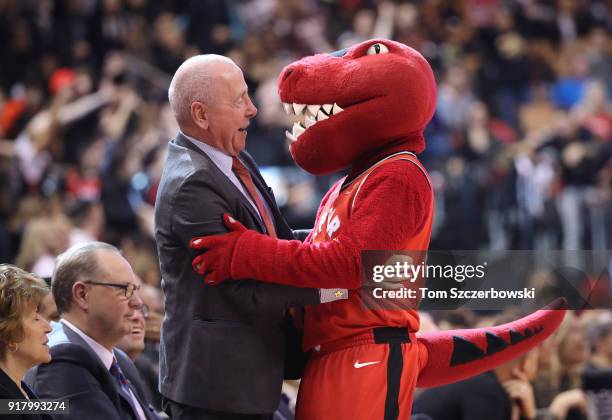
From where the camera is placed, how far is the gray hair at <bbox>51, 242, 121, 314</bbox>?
369 cm

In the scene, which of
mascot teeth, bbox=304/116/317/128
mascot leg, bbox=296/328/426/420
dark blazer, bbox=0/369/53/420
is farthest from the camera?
mascot teeth, bbox=304/116/317/128

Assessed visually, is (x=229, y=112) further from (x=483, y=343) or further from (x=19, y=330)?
(x=483, y=343)

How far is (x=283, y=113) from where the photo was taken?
1039cm

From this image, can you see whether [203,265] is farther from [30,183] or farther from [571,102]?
[571,102]

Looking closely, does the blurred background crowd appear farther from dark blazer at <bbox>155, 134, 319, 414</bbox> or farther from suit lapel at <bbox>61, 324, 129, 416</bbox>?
dark blazer at <bbox>155, 134, 319, 414</bbox>

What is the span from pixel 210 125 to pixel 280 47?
9.02 metres

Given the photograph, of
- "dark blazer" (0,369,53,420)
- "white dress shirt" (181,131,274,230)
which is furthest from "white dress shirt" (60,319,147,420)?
"white dress shirt" (181,131,274,230)

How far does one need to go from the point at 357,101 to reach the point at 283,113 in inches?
274

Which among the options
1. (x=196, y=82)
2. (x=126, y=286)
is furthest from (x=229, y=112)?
(x=126, y=286)

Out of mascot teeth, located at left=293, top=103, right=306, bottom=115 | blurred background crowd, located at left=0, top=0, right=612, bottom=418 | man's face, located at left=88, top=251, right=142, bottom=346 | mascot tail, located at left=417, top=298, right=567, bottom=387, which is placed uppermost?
mascot teeth, located at left=293, top=103, right=306, bottom=115

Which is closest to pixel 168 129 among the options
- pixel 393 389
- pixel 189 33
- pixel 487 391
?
pixel 189 33

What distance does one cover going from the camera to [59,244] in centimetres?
731

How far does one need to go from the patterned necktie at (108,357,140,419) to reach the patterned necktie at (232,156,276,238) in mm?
755

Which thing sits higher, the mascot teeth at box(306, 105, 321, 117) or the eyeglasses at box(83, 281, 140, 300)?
the mascot teeth at box(306, 105, 321, 117)
